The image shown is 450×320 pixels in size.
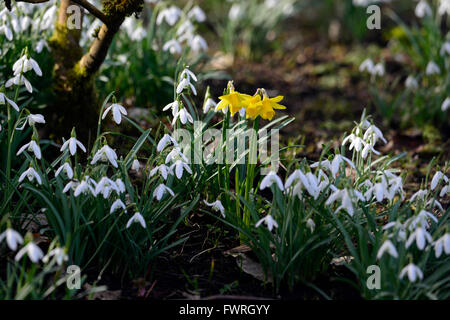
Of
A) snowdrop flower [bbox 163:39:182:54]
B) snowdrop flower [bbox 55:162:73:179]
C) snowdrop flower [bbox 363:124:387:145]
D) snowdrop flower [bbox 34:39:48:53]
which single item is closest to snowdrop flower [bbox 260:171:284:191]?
snowdrop flower [bbox 363:124:387:145]

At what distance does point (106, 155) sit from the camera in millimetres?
2455

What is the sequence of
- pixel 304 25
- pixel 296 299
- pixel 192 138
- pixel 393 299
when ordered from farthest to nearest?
1. pixel 304 25
2. pixel 192 138
3. pixel 296 299
4. pixel 393 299

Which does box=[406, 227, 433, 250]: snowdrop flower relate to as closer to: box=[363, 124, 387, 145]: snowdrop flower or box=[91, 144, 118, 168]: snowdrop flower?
box=[363, 124, 387, 145]: snowdrop flower

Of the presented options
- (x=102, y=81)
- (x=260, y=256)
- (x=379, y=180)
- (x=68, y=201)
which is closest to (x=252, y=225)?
(x=260, y=256)

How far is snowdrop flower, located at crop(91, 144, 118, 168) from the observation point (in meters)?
2.42

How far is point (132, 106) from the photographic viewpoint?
4.14m

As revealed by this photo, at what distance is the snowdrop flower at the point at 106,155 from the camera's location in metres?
2.42

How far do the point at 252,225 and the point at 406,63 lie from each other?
3.96m

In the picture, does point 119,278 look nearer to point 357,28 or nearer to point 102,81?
point 102,81

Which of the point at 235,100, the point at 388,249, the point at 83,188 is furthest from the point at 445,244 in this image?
the point at 83,188

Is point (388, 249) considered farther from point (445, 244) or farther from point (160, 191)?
point (160, 191)

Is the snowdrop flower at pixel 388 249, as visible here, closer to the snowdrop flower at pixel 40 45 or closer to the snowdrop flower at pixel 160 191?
the snowdrop flower at pixel 160 191

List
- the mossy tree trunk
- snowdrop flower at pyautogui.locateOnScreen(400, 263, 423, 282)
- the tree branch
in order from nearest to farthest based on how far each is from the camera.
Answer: snowdrop flower at pyautogui.locateOnScreen(400, 263, 423, 282), the tree branch, the mossy tree trunk

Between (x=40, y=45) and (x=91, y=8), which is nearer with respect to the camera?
(x=91, y=8)
